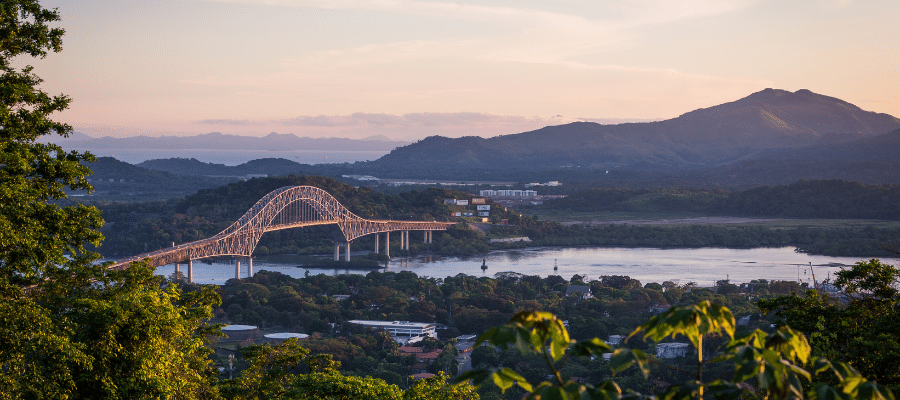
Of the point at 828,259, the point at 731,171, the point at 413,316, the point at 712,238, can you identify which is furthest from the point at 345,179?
the point at 413,316

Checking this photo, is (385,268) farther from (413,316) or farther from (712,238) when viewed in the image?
(712,238)

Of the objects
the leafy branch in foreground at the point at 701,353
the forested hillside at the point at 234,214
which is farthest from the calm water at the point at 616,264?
the leafy branch in foreground at the point at 701,353

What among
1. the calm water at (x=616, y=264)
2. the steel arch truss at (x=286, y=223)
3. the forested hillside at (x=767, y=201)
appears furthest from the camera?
the forested hillside at (x=767, y=201)

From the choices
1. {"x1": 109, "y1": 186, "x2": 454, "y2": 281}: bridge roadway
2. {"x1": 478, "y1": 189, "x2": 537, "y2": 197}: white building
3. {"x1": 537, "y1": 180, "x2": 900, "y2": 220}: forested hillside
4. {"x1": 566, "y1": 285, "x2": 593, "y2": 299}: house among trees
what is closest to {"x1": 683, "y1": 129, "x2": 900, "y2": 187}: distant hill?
{"x1": 537, "y1": 180, "x2": 900, "y2": 220}: forested hillside

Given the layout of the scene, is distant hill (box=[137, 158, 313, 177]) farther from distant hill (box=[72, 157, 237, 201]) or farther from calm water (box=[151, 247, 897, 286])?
calm water (box=[151, 247, 897, 286])

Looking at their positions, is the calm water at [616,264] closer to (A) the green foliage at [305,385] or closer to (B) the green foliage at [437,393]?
(A) the green foliage at [305,385]
